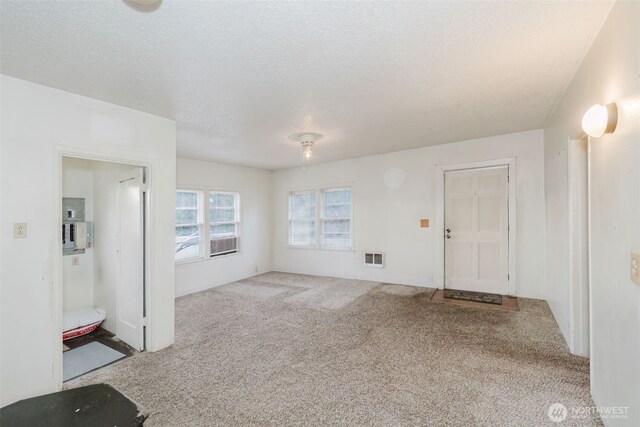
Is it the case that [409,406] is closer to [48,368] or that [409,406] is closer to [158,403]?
[158,403]

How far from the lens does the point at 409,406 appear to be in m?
2.05

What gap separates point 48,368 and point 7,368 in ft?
0.81

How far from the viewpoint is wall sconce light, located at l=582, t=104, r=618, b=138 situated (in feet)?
5.42

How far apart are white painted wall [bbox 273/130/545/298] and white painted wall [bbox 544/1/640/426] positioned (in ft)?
7.28

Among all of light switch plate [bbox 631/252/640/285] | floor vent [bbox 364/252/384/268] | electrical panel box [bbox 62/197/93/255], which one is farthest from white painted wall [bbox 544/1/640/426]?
electrical panel box [bbox 62/197/93/255]

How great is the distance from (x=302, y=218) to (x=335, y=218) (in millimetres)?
868

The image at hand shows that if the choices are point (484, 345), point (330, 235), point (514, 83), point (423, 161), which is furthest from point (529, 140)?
point (330, 235)

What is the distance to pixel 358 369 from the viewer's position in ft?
8.34

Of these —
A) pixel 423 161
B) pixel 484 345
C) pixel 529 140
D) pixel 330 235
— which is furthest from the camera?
pixel 330 235

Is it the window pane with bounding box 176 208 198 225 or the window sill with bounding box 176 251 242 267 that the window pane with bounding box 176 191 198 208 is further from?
the window sill with bounding box 176 251 242 267

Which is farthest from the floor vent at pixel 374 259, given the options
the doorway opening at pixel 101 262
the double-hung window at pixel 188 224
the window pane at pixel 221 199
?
the doorway opening at pixel 101 262

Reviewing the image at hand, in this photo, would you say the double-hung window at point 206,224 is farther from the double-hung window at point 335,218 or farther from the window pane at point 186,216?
the double-hung window at point 335,218

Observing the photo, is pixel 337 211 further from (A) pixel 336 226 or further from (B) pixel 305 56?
(B) pixel 305 56

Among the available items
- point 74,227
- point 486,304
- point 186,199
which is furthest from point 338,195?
point 74,227
